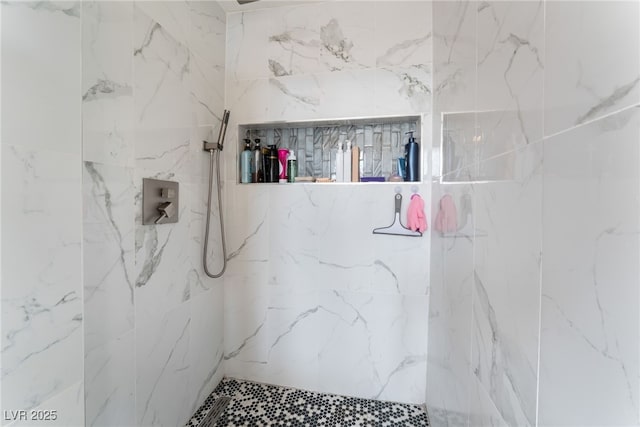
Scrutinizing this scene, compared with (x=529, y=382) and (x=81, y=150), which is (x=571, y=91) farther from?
(x=81, y=150)

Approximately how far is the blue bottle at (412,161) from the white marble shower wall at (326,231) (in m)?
0.05

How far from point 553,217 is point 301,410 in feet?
5.19

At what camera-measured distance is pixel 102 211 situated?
953mm

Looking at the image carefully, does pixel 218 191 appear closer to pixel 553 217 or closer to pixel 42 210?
pixel 42 210

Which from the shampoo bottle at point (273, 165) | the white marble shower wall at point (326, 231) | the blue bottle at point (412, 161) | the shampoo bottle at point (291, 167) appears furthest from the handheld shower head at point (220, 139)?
the blue bottle at point (412, 161)

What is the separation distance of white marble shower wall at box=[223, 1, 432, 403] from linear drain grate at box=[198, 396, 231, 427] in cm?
19

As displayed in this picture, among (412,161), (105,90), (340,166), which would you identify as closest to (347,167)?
(340,166)

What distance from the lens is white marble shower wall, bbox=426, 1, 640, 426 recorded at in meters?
0.33

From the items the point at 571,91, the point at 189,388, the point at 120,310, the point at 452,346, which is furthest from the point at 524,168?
the point at 189,388

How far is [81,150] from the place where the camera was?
87 centimetres

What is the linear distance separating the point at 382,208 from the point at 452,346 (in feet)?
2.49

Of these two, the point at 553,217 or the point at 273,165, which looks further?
the point at 273,165

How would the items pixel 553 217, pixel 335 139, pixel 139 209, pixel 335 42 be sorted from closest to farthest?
pixel 553 217, pixel 139 209, pixel 335 42, pixel 335 139

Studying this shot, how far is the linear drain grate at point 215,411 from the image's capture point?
1404 mm
